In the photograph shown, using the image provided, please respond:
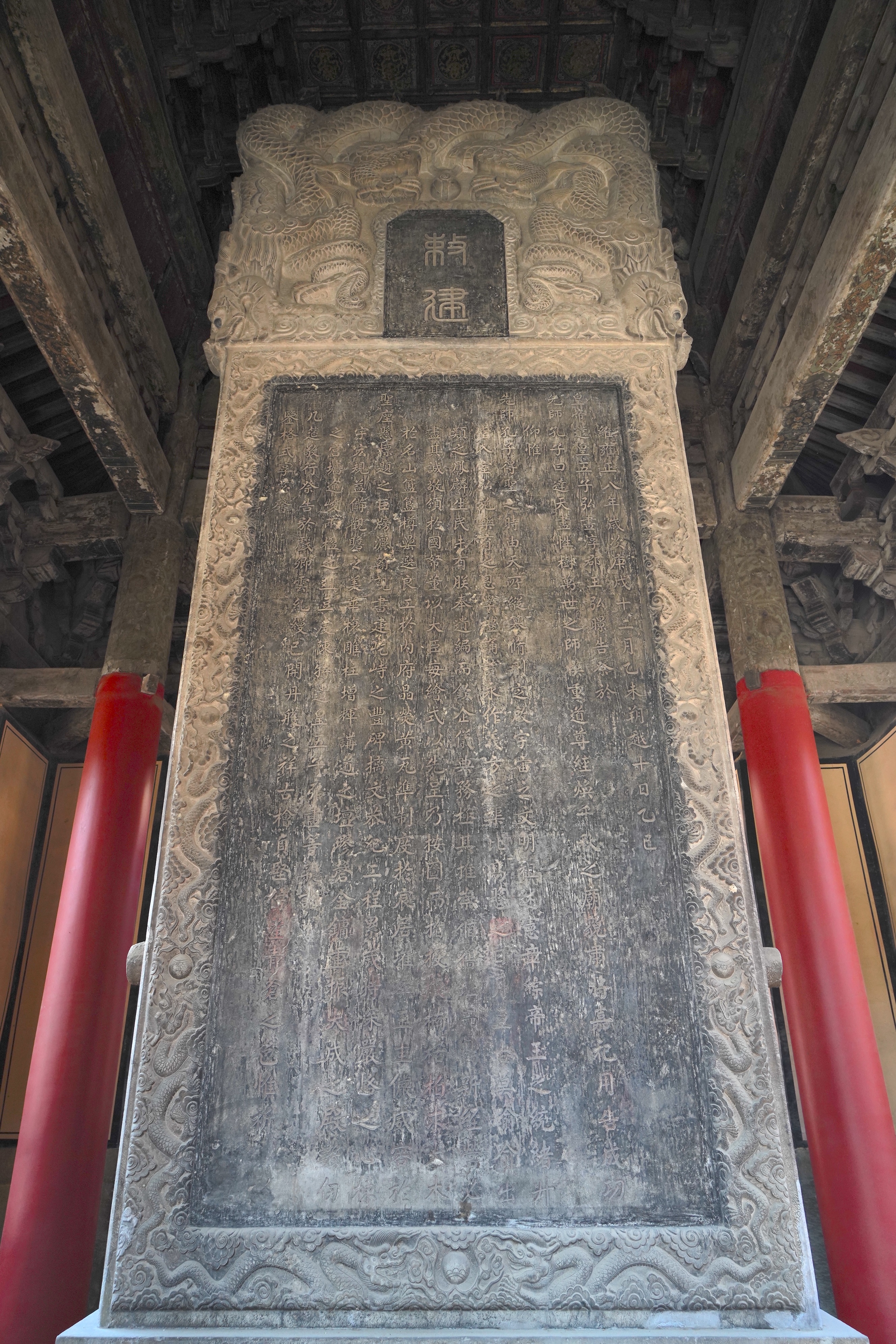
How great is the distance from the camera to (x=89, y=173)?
13.3 feet

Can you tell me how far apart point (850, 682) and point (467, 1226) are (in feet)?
15.0

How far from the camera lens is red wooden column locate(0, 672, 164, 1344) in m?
3.71

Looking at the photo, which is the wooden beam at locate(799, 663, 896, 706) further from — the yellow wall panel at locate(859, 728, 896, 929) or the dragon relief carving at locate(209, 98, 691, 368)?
the dragon relief carving at locate(209, 98, 691, 368)

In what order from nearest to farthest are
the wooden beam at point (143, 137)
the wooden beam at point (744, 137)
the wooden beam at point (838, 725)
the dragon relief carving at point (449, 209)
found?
the dragon relief carving at point (449, 209) < the wooden beam at point (143, 137) < the wooden beam at point (744, 137) < the wooden beam at point (838, 725)

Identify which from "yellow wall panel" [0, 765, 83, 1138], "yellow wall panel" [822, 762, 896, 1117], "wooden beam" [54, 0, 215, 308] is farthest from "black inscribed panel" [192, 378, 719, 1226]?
"yellow wall panel" [0, 765, 83, 1138]

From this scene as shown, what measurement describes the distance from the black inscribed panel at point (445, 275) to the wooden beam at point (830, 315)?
1389 millimetres

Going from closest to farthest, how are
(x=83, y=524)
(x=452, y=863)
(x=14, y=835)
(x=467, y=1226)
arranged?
(x=467, y=1226) < (x=452, y=863) < (x=83, y=524) < (x=14, y=835)

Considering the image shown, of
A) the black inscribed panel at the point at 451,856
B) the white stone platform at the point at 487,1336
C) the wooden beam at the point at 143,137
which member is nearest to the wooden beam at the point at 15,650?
the wooden beam at the point at 143,137

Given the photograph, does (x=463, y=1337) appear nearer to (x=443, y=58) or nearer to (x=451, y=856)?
(x=451, y=856)

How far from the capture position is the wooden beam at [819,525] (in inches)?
220

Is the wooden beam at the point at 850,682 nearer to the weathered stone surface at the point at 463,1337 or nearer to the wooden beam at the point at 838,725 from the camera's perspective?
the wooden beam at the point at 838,725

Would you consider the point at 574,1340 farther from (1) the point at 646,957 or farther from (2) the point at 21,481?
(2) the point at 21,481

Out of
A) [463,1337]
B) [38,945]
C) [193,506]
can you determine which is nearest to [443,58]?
[193,506]

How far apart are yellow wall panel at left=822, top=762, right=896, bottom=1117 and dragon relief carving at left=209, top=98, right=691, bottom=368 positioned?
3.88 m
